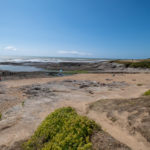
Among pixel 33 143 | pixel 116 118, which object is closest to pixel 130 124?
pixel 116 118

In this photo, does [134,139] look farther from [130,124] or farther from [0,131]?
[0,131]

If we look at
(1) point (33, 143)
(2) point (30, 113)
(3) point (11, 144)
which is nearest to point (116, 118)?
(1) point (33, 143)

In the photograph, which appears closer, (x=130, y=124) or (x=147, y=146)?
(x=147, y=146)

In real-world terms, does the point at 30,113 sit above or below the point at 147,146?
below

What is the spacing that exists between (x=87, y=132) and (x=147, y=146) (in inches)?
72.5

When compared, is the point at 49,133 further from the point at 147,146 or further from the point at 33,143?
the point at 147,146

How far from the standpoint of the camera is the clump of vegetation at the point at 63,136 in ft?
9.66

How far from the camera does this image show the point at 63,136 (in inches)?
128

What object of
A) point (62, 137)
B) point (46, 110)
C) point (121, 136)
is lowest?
point (46, 110)

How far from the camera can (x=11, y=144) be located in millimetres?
3561

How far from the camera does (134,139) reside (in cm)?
347

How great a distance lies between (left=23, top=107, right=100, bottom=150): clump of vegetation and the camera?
9.66ft

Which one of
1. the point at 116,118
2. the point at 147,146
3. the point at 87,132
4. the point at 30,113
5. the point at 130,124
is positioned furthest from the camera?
the point at 30,113

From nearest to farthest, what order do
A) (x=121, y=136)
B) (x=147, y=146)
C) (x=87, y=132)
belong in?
1. (x=147, y=146)
2. (x=87, y=132)
3. (x=121, y=136)
